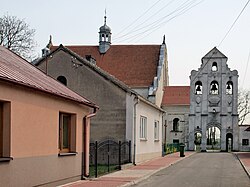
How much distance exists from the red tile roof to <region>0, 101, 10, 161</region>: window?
37824mm

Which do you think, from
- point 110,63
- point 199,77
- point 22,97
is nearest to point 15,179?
point 22,97

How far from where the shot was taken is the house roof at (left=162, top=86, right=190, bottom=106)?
7344 centimetres

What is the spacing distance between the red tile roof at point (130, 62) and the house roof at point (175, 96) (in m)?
17.6

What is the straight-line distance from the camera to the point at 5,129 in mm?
13234

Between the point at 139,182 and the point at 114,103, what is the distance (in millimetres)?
9571

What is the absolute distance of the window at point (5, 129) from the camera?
43.3 feet

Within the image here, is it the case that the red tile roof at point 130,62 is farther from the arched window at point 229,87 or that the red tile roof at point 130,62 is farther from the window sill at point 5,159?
the window sill at point 5,159

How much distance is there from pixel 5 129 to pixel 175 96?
62.0m

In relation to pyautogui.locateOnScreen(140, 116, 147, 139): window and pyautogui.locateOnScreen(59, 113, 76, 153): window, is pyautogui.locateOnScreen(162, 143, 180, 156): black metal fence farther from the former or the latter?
pyautogui.locateOnScreen(59, 113, 76, 153): window

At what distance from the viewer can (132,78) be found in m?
52.2

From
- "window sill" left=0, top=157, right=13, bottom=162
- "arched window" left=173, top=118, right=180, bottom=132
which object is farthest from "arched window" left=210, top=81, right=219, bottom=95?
"window sill" left=0, top=157, right=13, bottom=162

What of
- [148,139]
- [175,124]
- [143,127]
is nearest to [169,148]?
[175,124]

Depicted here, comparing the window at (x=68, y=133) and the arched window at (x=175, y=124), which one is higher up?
the window at (x=68, y=133)

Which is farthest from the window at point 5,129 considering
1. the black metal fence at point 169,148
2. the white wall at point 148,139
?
the black metal fence at point 169,148
